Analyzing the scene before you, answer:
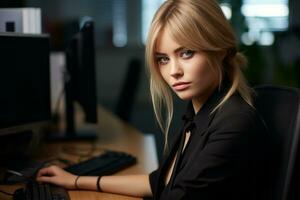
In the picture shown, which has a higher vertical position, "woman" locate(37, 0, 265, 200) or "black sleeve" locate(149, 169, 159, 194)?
"woman" locate(37, 0, 265, 200)

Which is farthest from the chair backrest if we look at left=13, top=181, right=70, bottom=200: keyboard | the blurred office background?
the blurred office background

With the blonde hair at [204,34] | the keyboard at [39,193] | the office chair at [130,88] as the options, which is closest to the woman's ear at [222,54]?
the blonde hair at [204,34]

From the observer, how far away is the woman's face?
3.58 feet

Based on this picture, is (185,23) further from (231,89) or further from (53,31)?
(53,31)

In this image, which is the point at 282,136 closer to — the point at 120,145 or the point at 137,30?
the point at 120,145

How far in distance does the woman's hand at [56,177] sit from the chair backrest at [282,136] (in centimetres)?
61

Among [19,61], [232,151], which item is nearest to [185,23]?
[232,151]

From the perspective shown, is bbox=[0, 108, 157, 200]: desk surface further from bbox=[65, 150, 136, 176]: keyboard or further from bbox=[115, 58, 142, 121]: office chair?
bbox=[115, 58, 142, 121]: office chair

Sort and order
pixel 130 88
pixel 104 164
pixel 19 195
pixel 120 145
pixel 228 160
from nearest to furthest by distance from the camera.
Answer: pixel 228 160
pixel 19 195
pixel 104 164
pixel 120 145
pixel 130 88

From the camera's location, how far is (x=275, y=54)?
145 inches

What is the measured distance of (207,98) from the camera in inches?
47.1

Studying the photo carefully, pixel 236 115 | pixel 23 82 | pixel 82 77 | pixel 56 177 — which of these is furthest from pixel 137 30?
pixel 236 115

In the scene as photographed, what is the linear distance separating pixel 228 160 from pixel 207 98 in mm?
245

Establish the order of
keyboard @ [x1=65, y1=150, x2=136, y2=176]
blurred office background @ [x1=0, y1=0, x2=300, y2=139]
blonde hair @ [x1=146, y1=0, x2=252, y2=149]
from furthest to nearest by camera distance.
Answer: blurred office background @ [x1=0, y1=0, x2=300, y2=139] < keyboard @ [x1=65, y1=150, x2=136, y2=176] < blonde hair @ [x1=146, y1=0, x2=252, y2=149]
